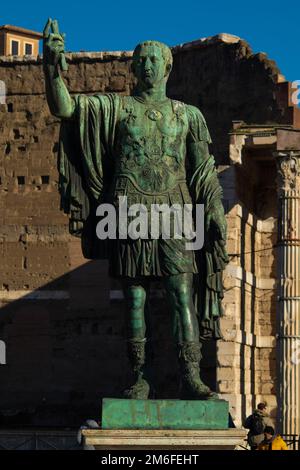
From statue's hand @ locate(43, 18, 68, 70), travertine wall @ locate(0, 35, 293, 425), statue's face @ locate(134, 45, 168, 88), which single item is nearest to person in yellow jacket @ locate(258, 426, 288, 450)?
statue's face @ locate(134, 45, 168, 88)

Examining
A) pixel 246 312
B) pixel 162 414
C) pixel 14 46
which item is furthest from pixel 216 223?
pixel 14 46

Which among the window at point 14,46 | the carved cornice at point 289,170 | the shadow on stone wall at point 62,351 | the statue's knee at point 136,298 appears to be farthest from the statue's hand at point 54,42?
the window at point 14,46

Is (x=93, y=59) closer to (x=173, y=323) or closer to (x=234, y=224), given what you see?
(x=234, y=224)

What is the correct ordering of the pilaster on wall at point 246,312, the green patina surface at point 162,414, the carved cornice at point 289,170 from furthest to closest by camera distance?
1. the pilaster on wall at point 246,312
2. the carved cornice at point 289,170
3. the green patina surface at point 162,414

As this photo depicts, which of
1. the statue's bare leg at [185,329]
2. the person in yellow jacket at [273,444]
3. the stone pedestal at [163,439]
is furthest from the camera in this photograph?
the person in yellow jacket at [273,444]

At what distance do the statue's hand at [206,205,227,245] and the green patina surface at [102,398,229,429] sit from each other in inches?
43.4

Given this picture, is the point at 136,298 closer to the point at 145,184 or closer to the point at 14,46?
the point at 145,184

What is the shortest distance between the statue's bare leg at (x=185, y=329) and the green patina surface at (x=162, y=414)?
14.5 inches

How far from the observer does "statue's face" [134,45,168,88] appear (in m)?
9.30

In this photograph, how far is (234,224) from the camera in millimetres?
28078

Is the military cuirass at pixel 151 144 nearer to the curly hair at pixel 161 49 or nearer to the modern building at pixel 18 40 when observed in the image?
the curly hair at pixel 161 49

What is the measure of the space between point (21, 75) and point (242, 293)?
471 inches

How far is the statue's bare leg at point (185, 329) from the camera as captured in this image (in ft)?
29.7
